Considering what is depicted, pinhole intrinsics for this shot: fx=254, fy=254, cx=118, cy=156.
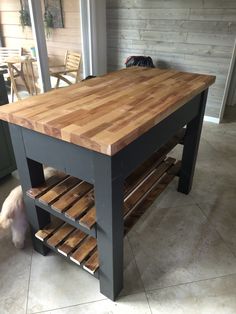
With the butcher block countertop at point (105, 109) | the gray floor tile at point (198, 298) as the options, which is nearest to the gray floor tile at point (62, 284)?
the gray floor tile at point (198, 298)

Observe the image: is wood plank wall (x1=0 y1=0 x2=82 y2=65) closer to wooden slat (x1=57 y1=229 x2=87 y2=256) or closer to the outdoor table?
the outdoor table

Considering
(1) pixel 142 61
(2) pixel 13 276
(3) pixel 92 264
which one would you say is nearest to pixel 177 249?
(3) pixel 92 264

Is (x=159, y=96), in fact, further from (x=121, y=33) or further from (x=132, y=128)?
(x=121, y=33)

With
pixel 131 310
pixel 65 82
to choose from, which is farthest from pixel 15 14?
pixel 131 310

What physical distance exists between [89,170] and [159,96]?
0.57m

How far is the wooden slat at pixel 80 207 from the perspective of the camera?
→ 3.81 feet

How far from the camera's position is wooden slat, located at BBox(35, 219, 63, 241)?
1.36 metres

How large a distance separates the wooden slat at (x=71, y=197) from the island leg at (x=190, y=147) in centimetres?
90

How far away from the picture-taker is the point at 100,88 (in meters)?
1.44

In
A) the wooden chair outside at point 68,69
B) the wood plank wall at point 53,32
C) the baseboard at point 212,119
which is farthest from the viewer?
the baseboard at point 212,119

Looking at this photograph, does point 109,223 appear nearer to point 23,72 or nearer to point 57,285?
point 57,285

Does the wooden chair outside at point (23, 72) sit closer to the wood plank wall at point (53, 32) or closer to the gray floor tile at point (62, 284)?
the wood plank wall at point (53, 32)

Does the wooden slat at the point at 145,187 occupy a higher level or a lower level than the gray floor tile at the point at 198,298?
higher

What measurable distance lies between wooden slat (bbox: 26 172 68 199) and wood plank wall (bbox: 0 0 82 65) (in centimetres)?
217
